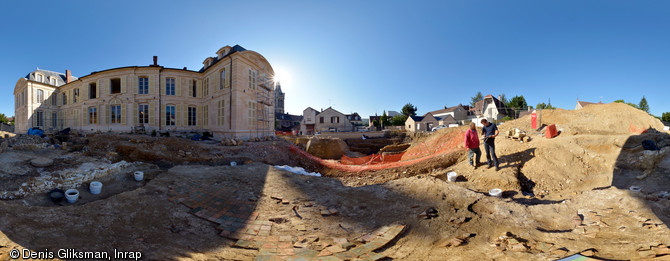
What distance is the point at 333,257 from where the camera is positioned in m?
3.27

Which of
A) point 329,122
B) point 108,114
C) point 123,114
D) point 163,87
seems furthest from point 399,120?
point 108,114

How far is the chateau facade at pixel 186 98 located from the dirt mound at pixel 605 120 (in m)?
19.7

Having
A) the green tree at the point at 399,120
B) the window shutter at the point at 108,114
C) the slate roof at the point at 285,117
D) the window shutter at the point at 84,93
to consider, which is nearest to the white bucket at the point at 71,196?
the window shutter at the point at 108,114

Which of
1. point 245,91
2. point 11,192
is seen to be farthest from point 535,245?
point 245,91

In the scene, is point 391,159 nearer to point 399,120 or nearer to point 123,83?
point 123,83

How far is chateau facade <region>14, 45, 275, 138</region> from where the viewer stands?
17.7 metres

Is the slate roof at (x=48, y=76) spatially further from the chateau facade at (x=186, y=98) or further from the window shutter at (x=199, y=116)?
the window shutter at (x=199, y=116)

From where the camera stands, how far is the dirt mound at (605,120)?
39.6 ft

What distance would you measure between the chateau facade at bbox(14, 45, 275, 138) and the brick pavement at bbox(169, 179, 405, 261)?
42.6ft

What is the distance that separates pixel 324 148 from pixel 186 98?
546 inches

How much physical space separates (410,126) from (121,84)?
4344 cm

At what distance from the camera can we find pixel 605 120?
1273 centimetres

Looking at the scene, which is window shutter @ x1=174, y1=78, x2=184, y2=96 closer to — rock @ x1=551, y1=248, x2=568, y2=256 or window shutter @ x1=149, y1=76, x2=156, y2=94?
window shutter @ x1=149, y1=76, x2=156, y2=94

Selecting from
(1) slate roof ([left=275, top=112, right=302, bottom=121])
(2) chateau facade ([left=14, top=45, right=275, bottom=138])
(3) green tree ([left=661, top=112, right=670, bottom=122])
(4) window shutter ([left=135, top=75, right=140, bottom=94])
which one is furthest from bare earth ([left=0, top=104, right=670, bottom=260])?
(1) slate roof ([left=275, top=112, right=302, bottom=121])
